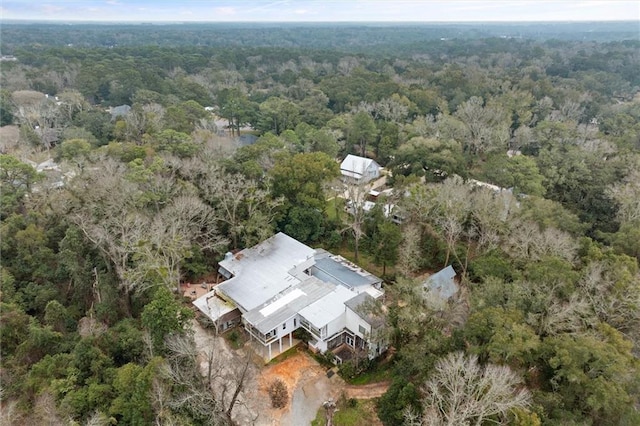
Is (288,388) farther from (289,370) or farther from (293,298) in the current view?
(293,298)

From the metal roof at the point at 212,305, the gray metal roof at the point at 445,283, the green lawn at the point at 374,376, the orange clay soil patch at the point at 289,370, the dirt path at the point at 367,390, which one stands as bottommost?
the orange clay soil patch at the point at 289,370

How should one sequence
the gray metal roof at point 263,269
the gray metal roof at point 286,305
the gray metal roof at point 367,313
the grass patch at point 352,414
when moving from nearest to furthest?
1. the grass patch at point 352,414
2. the gray metal roof at point 367,313
3. the gray metal roof at point 286,305
4. the gray metal roof at point 263,269

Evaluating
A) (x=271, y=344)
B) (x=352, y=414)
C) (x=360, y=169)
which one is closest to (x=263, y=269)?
(x=271, y=344)

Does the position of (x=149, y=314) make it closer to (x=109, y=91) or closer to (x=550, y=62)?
(x=109, y=91)

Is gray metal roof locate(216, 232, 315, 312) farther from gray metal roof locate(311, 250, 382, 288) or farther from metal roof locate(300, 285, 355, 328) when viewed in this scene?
metal roof locate(300, 285, 355, 328)

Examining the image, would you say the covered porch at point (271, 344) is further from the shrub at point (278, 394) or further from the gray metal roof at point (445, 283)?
the gray metal roof at point (445, 283)

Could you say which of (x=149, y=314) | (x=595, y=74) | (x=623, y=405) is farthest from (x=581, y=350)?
(x=595, y=74)

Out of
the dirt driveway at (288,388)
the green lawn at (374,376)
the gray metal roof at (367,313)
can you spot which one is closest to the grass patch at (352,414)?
the dirt driveway at (288,388)

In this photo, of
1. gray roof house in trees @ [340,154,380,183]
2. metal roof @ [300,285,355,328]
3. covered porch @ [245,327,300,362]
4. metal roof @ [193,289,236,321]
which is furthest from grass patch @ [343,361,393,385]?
gray roof house in trees @ [340,154,380,183]
